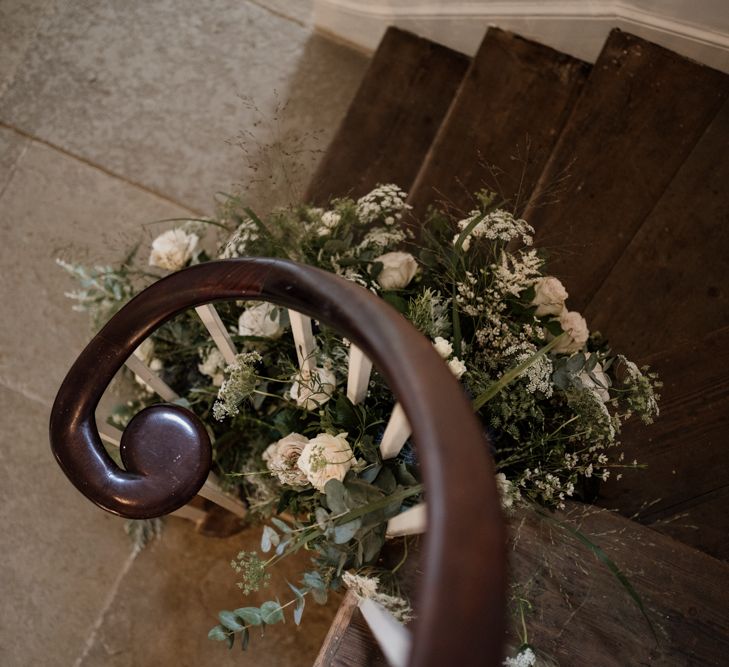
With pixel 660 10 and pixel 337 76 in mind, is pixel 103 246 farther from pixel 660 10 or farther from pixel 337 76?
pixel 660 10

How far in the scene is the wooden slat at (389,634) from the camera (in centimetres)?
79

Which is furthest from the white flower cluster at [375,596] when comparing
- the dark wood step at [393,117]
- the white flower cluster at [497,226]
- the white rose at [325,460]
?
the dark wood step at [393,117]

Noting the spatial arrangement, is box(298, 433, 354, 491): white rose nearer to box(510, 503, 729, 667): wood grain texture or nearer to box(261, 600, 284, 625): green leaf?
box(261, 600, 284, 625): green leaf

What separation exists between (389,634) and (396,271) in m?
0.71

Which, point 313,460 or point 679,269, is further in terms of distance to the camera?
point 679,269

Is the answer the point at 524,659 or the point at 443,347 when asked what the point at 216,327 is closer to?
the point at 443,347

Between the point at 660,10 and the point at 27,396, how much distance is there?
1.96m

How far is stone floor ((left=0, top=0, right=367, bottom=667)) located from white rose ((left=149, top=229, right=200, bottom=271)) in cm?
47

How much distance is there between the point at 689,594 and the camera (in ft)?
4.44

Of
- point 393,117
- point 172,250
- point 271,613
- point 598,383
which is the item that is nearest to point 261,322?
point 172,250

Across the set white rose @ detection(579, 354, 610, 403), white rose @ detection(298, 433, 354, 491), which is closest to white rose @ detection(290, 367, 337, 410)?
white rose @ detection(298, 433, 354, 491)

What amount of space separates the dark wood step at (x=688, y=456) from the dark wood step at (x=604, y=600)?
13cm

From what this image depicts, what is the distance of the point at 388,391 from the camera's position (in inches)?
51.0

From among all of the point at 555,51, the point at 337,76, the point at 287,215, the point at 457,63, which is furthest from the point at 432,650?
the point at 337,76
